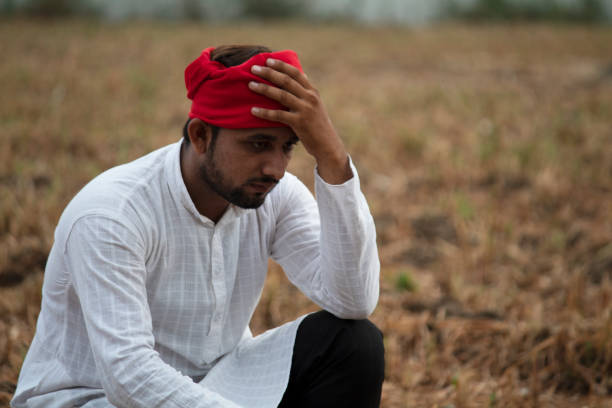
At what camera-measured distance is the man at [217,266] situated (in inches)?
63.8

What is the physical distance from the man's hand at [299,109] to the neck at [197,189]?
32cm

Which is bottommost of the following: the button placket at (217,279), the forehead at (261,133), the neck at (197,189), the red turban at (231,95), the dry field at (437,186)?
the dry field at (437,186)

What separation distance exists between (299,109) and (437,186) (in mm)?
3957

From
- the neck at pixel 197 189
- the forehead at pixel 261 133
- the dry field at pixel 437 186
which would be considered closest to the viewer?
the forehead at pixel 261 133

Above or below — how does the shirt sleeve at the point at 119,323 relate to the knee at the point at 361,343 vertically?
above

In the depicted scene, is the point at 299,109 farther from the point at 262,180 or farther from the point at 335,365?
the point at 335,365

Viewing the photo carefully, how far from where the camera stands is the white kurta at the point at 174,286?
5.26 feet

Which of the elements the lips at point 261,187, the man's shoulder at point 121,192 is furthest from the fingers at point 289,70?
the man's shoulder at point 121,192

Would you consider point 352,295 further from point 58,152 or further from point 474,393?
point 58,152

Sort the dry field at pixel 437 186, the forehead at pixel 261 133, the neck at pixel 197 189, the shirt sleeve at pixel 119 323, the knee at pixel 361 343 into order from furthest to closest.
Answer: the dry field at pixel 437 186 < the knee at pixel 361 343 < the neck at pixel 197 189 < the forehead at pixel 261 133 < the shirt sleeve at pixel 119 323

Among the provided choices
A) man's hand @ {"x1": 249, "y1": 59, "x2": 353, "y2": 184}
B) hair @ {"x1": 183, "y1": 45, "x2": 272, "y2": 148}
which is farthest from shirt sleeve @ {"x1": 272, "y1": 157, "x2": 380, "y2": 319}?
hair @ {"x1": 183, "y1": 45, "x2": 272, "y2": 148}

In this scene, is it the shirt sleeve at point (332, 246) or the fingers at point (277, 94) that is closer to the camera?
the fingers at point (277, 94)

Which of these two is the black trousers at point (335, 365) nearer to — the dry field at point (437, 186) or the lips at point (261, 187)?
the lips at point (261, 187)

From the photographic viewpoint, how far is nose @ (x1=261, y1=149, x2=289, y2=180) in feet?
5.98
